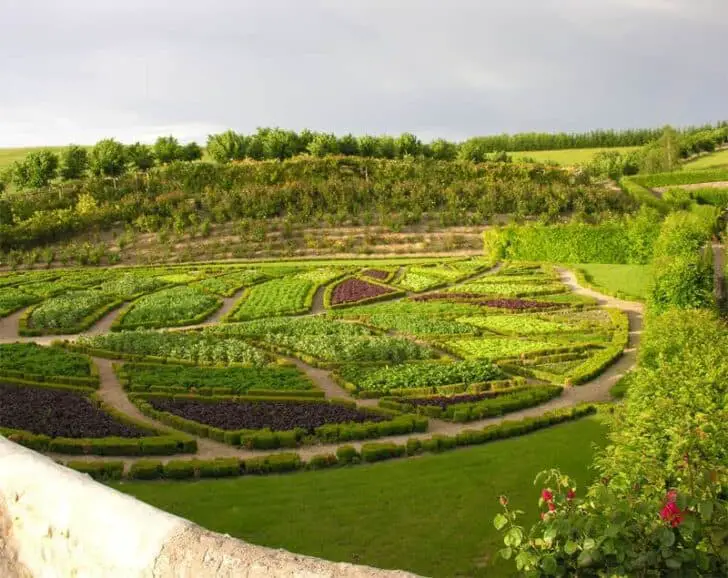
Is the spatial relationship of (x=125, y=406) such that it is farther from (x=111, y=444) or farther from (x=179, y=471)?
(x=179, y=471)

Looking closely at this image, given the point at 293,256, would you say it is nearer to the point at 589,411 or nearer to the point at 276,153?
the point at 276,153

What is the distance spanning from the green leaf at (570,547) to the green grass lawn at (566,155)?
89835mm

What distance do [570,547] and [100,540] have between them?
10.1 feet

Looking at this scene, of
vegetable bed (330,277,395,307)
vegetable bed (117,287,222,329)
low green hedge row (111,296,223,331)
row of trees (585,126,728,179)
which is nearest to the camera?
low green hedge row (111,296,223,331)

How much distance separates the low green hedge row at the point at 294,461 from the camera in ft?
50.8

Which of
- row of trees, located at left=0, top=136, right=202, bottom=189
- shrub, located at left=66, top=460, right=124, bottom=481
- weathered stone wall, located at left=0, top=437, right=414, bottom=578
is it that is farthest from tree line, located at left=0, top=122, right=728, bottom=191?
weathered stone wall, located at left=0, top=437, right=414, bottom=578

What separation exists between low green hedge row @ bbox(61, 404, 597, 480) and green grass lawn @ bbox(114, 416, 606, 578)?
0.33 meters

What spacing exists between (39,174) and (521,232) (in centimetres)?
4343

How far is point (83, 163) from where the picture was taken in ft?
228

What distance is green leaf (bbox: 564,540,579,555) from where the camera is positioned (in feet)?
16.4

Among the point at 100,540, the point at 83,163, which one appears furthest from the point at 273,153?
the point at 100,540

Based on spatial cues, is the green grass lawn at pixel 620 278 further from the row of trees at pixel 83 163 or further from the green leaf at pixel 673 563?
the row of trees at pixel 83 163

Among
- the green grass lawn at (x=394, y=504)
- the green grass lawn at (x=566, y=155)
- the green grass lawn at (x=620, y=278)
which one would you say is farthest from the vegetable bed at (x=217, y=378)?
the green grass lawn at (x=566, y=155)

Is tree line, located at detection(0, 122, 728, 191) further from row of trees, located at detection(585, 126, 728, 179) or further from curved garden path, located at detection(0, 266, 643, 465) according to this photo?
curved garden path, located at detection(0, 266, 643, 465)
